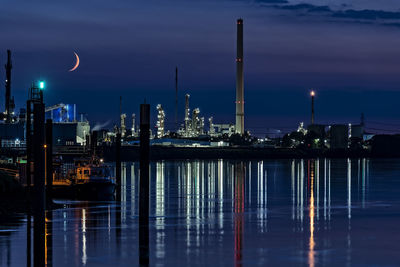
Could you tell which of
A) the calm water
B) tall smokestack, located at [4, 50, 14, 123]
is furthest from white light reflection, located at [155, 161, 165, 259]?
tall smokestack, located at [4, 50, 14, 123]

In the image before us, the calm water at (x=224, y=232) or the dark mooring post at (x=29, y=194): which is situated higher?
the dark mooring post at (x=29, y=194)

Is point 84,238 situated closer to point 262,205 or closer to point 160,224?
point 160,224

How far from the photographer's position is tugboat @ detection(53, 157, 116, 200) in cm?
6097

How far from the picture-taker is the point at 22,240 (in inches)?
1379

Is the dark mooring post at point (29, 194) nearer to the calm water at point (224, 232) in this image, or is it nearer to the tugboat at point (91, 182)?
the calm water at point (224, 232)

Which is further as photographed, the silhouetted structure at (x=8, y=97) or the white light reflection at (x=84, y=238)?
the silhouetted structure at (x=8, y=97)

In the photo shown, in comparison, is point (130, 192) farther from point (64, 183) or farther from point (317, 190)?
point (317, 190)

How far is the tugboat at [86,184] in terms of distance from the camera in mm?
60969

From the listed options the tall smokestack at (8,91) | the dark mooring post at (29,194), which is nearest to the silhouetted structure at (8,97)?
the tall smokestack at (8,91)

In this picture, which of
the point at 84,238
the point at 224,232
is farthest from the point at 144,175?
the point at 224,232

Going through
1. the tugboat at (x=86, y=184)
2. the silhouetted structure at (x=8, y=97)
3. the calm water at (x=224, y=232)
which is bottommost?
the calm water at (x=224, y=232)

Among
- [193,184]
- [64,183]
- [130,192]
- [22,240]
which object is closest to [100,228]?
[22,240]

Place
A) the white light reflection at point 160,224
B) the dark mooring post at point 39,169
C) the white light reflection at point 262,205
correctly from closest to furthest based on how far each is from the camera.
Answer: the dark mooring post at point 39,169
the white light reflection at point 160,224
the white light reflection at point 262,205

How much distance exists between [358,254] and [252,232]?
27.0ft
